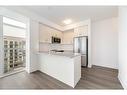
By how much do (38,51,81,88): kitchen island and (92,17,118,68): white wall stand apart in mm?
2309

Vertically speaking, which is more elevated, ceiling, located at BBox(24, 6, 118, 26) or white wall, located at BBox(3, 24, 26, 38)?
ceiling, located at BBox(24, 6, 118, 26)

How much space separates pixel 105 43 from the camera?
4.60 meters

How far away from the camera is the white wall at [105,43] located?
4.30 meters

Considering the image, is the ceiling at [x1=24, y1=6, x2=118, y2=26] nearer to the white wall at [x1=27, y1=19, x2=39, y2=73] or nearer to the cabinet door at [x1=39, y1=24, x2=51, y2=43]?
the white wall at [x1=27, y1=19, x2=39, y2=73]

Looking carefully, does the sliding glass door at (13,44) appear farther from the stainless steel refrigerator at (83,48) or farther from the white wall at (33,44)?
the stainless steel refrigerator at (83,48)

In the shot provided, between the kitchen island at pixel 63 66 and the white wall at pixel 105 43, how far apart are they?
2309 mm

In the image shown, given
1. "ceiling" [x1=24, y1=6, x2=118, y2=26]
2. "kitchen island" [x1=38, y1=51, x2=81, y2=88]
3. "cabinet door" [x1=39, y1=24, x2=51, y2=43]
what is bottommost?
"kitchen island" [x1=38, y1=51, x2=81, y2=88]

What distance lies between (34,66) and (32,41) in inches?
→ 42.4

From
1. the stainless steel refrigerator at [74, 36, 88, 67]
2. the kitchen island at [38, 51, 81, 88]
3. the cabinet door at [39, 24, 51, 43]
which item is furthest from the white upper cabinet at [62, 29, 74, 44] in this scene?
the kitchen island at [38, 51, 81, 88]

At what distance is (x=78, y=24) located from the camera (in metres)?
5.03

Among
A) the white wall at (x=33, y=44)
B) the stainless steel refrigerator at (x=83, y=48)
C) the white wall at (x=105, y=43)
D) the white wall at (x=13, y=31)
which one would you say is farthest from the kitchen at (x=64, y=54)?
the white wall at (x=13, y=31)

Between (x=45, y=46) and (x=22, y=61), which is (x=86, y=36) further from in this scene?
(x=22, y=61)

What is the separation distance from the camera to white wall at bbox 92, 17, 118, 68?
430 centimetres

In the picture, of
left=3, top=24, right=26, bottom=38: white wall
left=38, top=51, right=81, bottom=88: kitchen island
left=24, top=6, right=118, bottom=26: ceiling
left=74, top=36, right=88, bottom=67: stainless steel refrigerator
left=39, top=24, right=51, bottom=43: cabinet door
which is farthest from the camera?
left=74, top=36, right=88, bottom=67: stainless steel refrigerator
